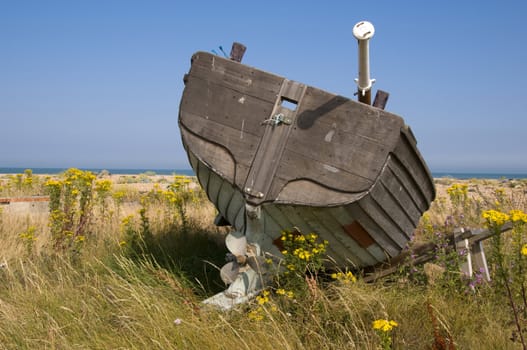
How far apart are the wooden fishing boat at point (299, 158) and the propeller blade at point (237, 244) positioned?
2 cm

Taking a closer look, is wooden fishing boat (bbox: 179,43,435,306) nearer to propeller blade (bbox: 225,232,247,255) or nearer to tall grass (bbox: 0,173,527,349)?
propeller blade (bbox: 225,232,247,255)

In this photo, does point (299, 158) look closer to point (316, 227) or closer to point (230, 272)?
point (316, 227)

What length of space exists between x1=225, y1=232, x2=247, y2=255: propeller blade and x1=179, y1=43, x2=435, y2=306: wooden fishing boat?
25mm

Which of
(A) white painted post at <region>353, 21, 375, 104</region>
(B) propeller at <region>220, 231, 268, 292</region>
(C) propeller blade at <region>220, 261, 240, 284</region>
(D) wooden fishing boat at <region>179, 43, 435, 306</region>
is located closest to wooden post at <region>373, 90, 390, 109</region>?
(A) white painted post at <region>353, 21, 375, 104</region>

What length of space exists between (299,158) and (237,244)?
0.95 metres

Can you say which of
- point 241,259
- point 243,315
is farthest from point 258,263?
point 243,315

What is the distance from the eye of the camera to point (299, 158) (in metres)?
3.47

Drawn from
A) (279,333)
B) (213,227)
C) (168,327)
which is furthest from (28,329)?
(213,227)

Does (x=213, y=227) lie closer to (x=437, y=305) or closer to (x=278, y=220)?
(x=278, y=220)

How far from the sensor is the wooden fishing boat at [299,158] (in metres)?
3.33

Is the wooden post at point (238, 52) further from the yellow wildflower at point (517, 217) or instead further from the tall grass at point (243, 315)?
the yellow wildflower at point (517, 217)

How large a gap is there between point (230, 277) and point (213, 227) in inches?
122

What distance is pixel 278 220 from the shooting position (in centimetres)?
364

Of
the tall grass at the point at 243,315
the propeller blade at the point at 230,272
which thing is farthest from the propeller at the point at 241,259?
the tall grass at the point at 243,315
